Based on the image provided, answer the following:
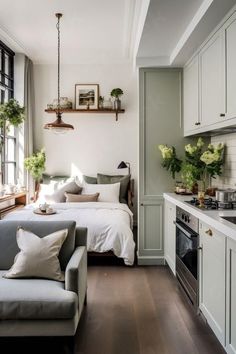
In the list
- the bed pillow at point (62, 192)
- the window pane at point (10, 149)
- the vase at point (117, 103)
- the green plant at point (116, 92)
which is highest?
the green plant at point (116, 92)

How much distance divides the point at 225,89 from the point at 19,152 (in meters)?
3.88

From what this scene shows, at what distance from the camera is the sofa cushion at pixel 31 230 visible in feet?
8.70

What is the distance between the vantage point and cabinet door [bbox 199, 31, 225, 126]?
9.43 ft

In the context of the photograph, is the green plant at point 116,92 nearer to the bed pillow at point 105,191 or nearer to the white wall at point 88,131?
the white wall at point 88,131

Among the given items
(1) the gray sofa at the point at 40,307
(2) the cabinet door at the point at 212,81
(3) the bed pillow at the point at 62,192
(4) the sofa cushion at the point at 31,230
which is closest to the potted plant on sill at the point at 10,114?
(3) the bed pillow at the point at 62,192

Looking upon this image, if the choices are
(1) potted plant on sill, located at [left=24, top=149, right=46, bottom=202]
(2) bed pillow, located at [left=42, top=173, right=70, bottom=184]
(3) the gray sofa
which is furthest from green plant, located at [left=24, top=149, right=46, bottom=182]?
(3) the gray sofa

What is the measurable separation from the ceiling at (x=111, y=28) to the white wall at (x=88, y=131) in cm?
22

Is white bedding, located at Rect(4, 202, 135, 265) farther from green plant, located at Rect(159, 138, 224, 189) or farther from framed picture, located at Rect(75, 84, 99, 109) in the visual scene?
framed picture, located at Rect(75, 84, 99, 109)

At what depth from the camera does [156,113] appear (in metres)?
4.22

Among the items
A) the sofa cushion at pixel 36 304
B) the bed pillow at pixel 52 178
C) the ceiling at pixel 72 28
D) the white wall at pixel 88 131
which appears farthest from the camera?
the white wall at pixel 88 131

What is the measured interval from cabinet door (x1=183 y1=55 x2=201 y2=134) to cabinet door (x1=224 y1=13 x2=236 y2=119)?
807 mm

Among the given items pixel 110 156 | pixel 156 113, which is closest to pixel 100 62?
pixel 110 156

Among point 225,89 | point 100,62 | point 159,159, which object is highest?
point 100,62

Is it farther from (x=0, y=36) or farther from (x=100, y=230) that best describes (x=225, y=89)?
(x=0, y=36)
